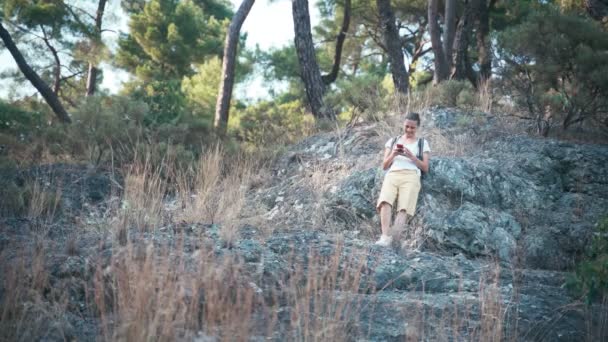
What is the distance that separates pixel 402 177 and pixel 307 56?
238 inches

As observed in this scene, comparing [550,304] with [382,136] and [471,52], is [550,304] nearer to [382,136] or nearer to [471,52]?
[382,136]

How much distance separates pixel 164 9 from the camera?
20.0m

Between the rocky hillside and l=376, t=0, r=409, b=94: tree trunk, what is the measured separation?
8.75 ft

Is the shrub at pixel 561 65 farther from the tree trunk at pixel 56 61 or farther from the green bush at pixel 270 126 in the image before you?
the tree trunk at pixel 56 61

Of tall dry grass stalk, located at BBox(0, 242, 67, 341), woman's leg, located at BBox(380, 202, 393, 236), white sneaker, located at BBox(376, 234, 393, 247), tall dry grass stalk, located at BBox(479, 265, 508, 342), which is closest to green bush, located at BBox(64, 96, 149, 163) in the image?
woman's leg, located at BBox(380, 202, 393, 236)

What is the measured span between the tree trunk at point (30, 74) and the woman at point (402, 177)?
8644 mm

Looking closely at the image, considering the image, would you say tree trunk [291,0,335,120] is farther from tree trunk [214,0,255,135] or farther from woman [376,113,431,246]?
woman [376,113,431,246]

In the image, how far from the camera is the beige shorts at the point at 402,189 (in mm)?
6660

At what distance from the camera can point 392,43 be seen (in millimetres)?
12594

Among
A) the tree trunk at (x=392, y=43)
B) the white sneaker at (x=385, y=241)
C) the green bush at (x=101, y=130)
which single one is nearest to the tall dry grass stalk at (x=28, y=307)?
the white sneaker at (x=385, y=241)

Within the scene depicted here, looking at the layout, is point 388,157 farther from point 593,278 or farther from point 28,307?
point 28,307

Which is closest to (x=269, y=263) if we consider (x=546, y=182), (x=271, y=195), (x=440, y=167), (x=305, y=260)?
(x=305, y=260)

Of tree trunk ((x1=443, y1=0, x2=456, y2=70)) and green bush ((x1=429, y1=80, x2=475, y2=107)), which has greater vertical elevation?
tree trunk ((x1=443, y1=0, x2=456, y2=70))

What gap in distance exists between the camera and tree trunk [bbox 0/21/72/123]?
42.1 ft
